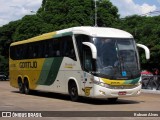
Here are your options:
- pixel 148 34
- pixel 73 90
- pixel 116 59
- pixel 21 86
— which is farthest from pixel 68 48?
pixel 148 34

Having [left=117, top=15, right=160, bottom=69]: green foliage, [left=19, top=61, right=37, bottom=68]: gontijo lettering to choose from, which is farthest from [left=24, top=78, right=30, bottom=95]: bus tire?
[left=117, top=15, right=160, bottom=69]: green foliage

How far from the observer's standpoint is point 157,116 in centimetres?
1383

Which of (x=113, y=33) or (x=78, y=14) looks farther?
(x=78, y=14)

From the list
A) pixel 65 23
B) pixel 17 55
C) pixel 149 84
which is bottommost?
pixel 149 84

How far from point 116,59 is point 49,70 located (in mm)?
5821

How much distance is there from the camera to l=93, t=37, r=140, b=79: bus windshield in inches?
761

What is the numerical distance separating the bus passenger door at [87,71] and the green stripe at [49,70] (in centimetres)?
271

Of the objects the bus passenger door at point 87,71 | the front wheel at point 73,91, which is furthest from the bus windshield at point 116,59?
the front wheel at point 73,91

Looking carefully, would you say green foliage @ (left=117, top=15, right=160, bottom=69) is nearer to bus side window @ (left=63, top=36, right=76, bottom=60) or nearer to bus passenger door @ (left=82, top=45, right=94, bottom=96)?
bus side window @ (left=63, top=36, right=76, bottom=60)

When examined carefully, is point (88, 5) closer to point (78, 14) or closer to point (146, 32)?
point (78, 14)

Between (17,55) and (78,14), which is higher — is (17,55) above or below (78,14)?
below

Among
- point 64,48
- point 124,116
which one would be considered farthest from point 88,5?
point 124,116

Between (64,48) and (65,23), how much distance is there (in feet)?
100

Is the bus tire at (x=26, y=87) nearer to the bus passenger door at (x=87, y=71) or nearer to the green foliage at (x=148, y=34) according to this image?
the bus passenger door at (x=87, y=71)
